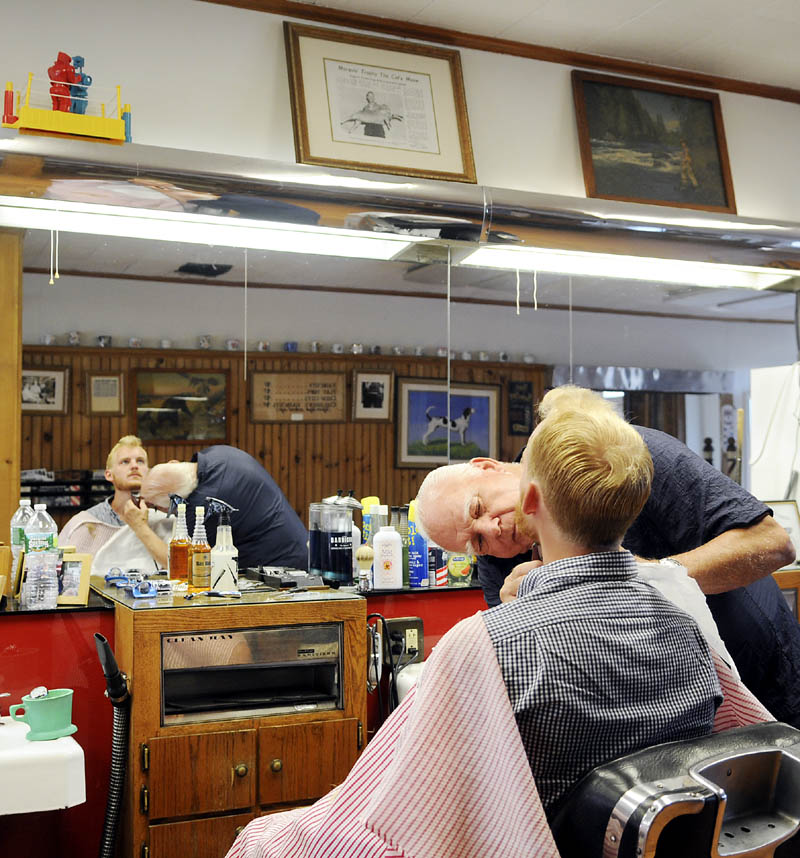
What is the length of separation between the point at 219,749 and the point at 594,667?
162cm

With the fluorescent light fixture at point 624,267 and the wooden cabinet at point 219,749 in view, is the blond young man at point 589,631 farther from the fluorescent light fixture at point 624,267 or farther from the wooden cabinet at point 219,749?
the fluorescent light fixture at point 624,267

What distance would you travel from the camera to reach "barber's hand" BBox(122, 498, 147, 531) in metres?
3.08

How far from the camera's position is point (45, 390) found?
9.86 feet

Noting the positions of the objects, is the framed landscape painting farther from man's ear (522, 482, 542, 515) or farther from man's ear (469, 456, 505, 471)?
man's ear (522, 482, 542, 515)

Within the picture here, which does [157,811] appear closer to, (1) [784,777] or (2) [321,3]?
(1) [784,777]

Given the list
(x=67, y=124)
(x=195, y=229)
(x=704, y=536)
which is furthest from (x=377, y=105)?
(x=704, y=536)

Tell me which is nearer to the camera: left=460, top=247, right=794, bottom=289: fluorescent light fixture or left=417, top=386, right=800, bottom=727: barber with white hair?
left=417, top=386, right=800, bottom=727: barber with white hair

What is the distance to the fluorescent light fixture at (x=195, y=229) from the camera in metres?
2.94

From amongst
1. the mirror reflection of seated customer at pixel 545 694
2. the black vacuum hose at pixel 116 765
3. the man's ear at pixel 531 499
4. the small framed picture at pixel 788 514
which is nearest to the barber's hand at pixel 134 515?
the black vacuum hose at pixel 116 765

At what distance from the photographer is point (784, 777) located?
1.20 metres

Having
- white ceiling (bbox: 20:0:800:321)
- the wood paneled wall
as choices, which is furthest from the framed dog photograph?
white ceiling (bbox: 20:0:800:321)

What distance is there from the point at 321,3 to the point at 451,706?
2.89 m

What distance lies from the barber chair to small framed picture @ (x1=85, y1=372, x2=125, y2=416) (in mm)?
2256

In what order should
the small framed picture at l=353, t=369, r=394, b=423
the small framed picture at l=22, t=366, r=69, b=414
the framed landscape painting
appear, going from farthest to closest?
the framed landscape painting → the small framed picture at l=353, t=369, r=394, b=423 → the small framed picture at l=22, t=366, r=69, b=414
